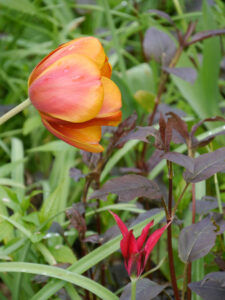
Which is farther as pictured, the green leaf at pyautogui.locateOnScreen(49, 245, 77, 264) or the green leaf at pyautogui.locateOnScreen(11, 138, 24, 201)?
the green leaf at pyautogui.locateOnScreen(11, 138, 24, 201)

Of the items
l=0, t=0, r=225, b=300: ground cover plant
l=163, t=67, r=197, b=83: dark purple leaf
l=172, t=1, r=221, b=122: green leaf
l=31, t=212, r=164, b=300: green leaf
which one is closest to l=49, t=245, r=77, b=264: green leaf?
l=0, t=0, r=225, b=300: ground cover plant

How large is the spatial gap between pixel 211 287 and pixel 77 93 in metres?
0.37

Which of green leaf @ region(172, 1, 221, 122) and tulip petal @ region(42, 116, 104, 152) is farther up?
tulip petal @ region(42, 116, 104, 152)

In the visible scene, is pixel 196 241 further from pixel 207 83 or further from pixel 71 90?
pixel 207 83

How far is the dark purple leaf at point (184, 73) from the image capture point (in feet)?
4.03

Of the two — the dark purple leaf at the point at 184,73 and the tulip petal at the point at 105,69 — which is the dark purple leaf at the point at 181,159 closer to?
the tulip petal at the point at 105,69

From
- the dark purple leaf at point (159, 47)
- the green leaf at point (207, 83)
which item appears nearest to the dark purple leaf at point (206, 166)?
the dark purple leaf at point (159, 47)

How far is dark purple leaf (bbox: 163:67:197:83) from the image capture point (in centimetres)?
123

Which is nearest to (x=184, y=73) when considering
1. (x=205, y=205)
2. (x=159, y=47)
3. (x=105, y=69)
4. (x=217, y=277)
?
(x=159, y=47)

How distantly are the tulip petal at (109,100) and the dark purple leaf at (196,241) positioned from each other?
0.25m

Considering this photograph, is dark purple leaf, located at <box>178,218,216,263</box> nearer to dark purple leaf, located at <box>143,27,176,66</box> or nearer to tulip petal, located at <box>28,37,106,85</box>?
tulip petal, located at <box>28,37,106,85</box>

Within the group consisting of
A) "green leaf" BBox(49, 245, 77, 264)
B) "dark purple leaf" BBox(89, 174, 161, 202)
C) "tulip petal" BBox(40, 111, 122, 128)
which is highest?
"tulip petal" BBox(40, 111, 122, 128)

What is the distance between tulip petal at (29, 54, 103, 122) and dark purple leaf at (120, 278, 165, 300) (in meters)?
0.27

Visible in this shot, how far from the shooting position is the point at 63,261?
3.38 ft
